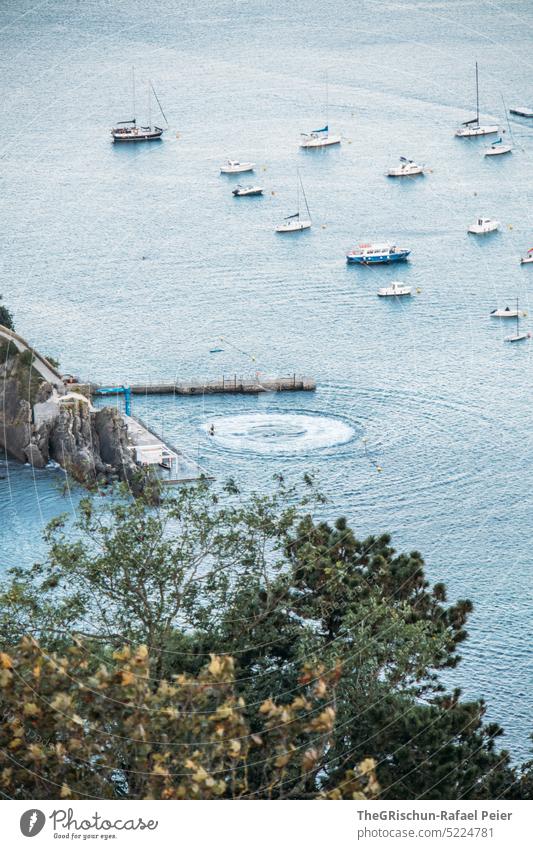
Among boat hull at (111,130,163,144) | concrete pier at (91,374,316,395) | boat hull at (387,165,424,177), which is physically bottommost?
concrete pier at (91,374,316,395)

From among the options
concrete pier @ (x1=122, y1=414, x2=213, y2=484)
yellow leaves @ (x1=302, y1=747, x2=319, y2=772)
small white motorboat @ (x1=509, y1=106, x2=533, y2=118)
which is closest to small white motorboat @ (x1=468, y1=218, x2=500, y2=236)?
A: small white motorboat @ (x1=509, y1=106, x2=533, y2=118)

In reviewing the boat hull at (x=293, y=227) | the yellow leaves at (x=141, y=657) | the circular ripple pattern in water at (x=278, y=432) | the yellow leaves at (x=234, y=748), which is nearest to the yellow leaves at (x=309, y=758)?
the yellow leaves at (x=234, y=748)

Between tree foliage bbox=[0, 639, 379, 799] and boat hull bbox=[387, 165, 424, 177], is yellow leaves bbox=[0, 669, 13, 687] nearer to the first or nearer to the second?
tree foliage bbox=[0, 639, 379, 799]

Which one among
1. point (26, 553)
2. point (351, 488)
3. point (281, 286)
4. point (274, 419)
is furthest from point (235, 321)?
point (26, 553)

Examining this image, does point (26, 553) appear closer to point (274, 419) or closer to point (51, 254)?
point (274, 419)

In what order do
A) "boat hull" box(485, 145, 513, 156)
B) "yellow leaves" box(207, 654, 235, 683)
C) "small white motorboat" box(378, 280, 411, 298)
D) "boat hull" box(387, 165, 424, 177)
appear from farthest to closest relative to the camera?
1. "boat hull" box(485, 145, 513, 156)
2. "boat hull" box(387, 165, 424, 177)
3. "small white motorboat" box(378, 280, 411, 298)
4. "yellow leaves" box(207, 654, 235, 683)

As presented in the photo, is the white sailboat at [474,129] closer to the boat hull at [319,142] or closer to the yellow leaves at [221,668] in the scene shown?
the boat hull at [319,142]

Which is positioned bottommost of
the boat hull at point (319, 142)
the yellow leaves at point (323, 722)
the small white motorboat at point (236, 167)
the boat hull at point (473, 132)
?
the yellow leaves at point (323, 722)
